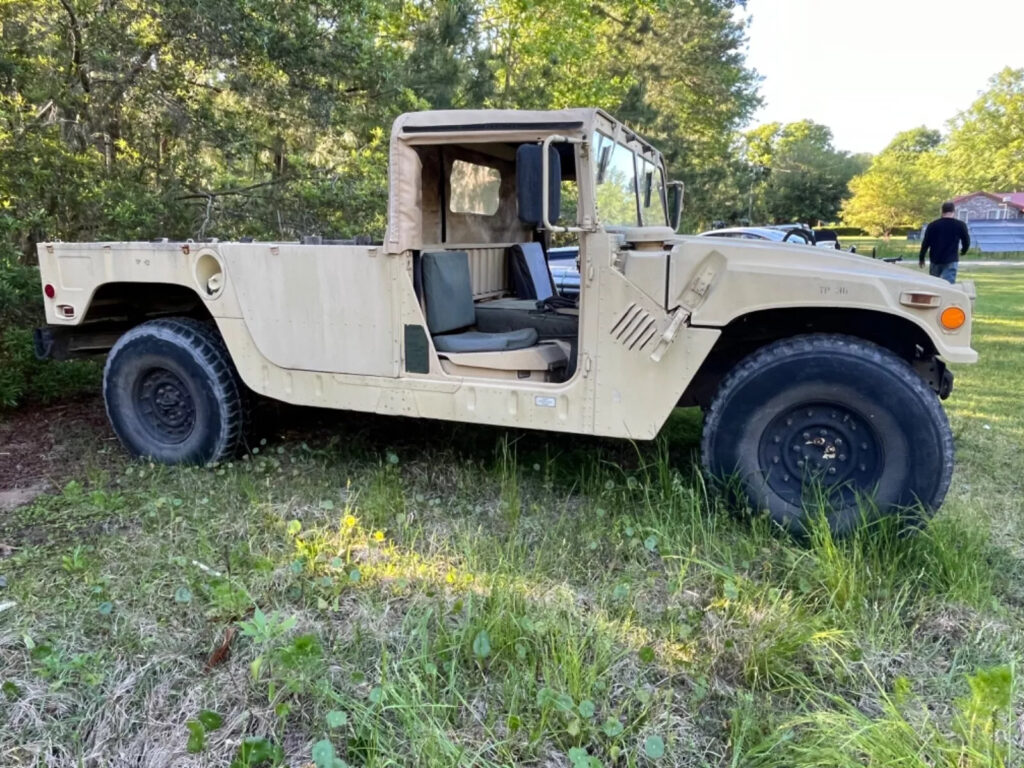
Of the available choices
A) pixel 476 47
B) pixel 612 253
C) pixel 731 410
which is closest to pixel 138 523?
pixel 612 253

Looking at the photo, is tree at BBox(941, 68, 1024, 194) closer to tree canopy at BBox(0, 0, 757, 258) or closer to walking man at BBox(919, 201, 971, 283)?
walking man at BBox(919, 201, 971, 283)

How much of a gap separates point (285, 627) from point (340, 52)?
6.74m

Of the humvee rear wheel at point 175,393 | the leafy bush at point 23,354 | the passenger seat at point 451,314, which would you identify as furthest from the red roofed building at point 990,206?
the humvee rear wheel at point 175,393

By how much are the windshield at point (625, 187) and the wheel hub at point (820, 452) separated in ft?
4.29

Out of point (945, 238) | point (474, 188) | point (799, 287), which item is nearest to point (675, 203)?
point (474, 188)

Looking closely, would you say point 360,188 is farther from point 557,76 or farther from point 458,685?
point 557,76

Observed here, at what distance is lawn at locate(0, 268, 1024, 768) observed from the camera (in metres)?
2.05

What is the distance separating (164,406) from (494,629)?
9.66ft

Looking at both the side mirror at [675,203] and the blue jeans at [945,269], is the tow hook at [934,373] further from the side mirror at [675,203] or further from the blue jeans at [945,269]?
the blue jeans at [945,269]

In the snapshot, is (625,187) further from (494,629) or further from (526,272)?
(494,629)

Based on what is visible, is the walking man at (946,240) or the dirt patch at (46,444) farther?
the walking man at (946,240)

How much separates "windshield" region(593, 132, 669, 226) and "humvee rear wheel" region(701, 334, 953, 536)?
1.08 m

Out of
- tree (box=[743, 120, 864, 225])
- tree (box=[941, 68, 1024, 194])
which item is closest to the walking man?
tree (box=[743, 120, 864, 225])

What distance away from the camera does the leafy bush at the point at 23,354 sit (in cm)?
535
